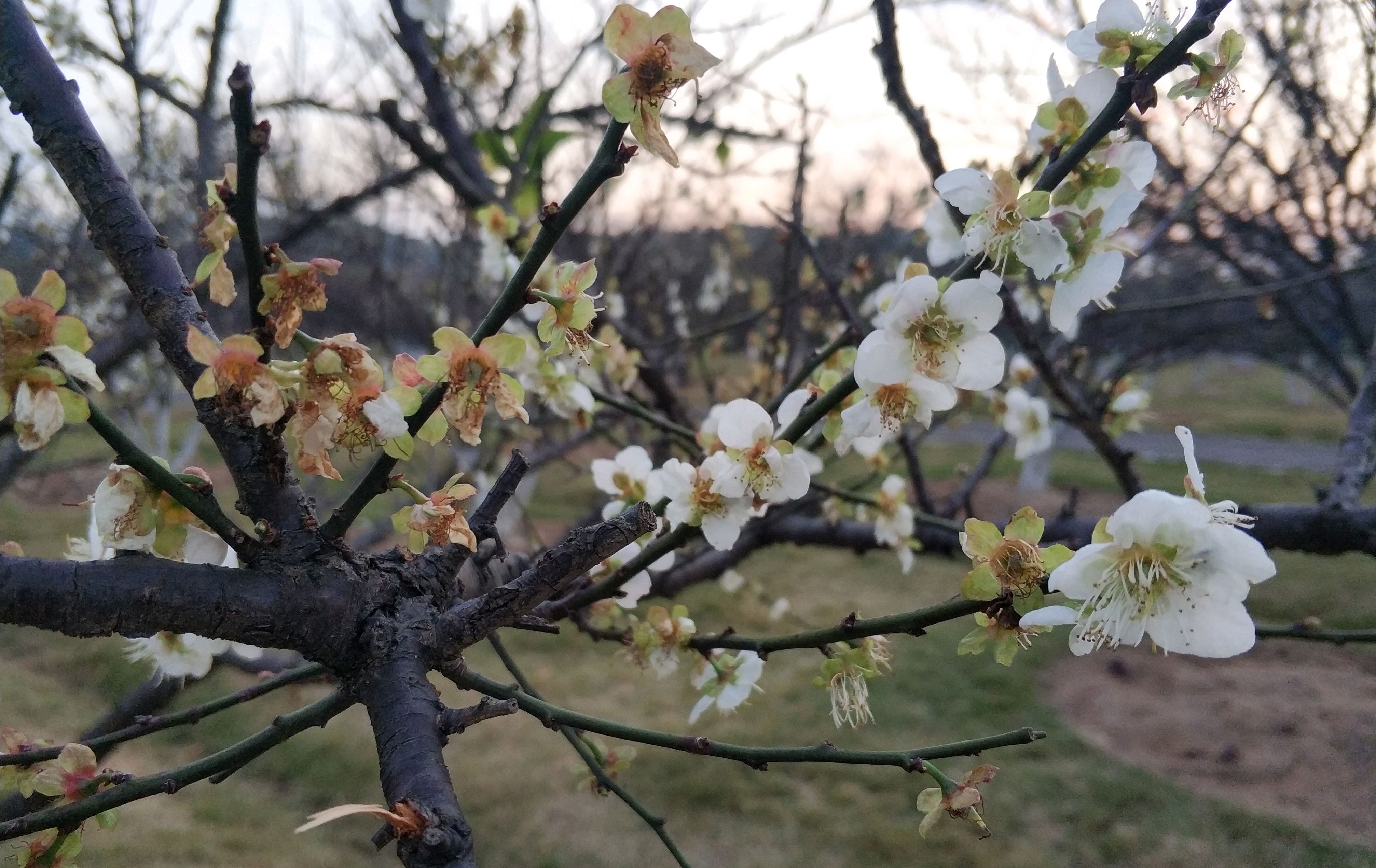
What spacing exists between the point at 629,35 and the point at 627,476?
0.61 meters

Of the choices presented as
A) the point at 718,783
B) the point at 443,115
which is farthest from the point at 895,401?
the point at 718,783

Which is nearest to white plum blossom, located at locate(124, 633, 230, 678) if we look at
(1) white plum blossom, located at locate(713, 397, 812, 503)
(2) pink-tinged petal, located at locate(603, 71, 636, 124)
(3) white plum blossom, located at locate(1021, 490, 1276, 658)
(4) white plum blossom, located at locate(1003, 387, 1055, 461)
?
(1) white plum blossom, located at locate(713, 397, 812, 503)

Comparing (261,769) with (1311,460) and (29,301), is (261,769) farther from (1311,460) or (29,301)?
(1311,460)

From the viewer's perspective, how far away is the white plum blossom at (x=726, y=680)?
0.88m

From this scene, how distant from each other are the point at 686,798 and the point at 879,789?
2.11ft

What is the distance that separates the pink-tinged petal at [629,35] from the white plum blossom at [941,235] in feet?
2.08

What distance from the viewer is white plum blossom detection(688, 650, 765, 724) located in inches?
34.8

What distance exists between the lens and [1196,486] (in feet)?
1.67

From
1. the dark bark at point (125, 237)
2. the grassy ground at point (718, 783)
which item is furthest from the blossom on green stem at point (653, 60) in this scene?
the grassy ground at point (718, 783)

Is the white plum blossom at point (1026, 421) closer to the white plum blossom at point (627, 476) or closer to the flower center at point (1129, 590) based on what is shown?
the white plum blossom at point (627, 476)

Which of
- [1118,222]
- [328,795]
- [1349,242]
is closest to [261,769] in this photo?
[328,795]

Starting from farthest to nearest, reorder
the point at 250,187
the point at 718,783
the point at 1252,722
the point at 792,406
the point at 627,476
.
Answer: the point at 1252,722
the point at 718,783
the point at 627,476
the point at 792,406
the point at 250,187

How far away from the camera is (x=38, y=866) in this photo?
57cm

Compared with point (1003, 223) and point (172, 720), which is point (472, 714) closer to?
point (172, 720)
